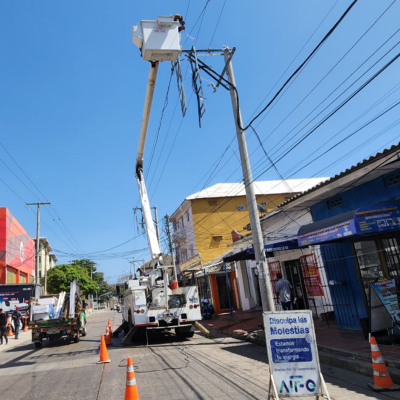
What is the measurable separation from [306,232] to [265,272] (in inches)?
64.6

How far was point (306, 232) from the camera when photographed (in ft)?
33.9

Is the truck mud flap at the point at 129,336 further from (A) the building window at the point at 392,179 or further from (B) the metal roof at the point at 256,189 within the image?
(B) the metal roof at the point at 256,189

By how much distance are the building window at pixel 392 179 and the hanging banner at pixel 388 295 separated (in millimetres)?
2401

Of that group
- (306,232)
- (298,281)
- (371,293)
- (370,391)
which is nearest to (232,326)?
(298,281)

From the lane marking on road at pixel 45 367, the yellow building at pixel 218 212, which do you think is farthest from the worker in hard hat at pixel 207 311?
the yellow building at pixel 218 212

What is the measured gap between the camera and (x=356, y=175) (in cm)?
935

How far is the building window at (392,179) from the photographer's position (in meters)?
8.86

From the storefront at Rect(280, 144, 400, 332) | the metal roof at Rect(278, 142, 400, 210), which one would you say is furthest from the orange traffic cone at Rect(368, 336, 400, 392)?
the metal roof at Rect(278, 142, 400, 210)

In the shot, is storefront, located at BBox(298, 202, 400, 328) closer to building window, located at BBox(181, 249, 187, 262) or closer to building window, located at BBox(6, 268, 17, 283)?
building window, located at BBox(6, 268, 17, 283)

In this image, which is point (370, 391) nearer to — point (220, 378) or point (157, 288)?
point (220, 378)

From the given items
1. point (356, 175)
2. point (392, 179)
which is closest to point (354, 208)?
point (356, 175)

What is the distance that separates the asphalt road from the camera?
238 inches

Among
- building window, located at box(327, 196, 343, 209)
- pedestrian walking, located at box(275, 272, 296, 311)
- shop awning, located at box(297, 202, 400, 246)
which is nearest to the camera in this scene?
shop awning, located at box(297, 202, 400, 246)

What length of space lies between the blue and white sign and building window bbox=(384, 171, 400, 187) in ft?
16.6
